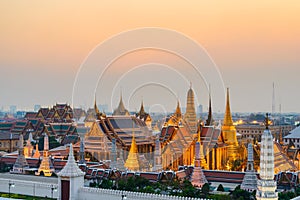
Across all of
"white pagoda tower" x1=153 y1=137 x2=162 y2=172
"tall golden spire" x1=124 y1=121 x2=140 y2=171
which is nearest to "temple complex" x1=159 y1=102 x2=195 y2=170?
"white pagoda tower" x1=153 y1=137 x2=162 y2=172

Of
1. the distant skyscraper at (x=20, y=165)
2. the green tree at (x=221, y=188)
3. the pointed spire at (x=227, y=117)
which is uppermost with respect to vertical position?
the pointed spire at (x=227, y=117)

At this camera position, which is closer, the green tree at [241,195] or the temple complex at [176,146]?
the green tree at [241,195]

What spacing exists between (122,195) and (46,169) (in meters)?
8.71

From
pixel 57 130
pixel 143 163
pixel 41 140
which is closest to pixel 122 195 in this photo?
pixel 143 163

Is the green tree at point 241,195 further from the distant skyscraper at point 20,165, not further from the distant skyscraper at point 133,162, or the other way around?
the distant skyscraper at point 20,165

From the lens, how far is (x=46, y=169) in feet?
71.7

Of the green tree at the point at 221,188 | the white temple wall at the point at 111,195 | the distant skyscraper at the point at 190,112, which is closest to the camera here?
the white temple wall at the point at 111,195

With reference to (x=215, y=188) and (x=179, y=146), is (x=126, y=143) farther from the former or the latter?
(x=215, y=188)

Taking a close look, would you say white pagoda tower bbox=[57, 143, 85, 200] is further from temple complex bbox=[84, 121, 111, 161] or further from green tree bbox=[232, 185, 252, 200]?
temple complex bbox=[84, 121, 111, 161]

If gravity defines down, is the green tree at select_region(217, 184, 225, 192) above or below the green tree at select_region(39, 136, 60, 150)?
below

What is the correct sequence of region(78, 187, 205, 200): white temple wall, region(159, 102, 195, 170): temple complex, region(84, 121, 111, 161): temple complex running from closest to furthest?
1. region(78, 187, 205, 200): white temple wall
2. region(159, 102, 195, 170): temple complex
3. region(84, 121, 111, 161): temple complex

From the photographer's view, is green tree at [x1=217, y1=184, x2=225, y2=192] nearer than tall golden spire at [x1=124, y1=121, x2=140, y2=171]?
Yes

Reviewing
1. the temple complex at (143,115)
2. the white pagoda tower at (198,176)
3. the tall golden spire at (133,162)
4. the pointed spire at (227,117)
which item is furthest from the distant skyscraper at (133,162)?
the temple complex at (143,115)

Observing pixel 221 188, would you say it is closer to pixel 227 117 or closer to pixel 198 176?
pixel 198 176
